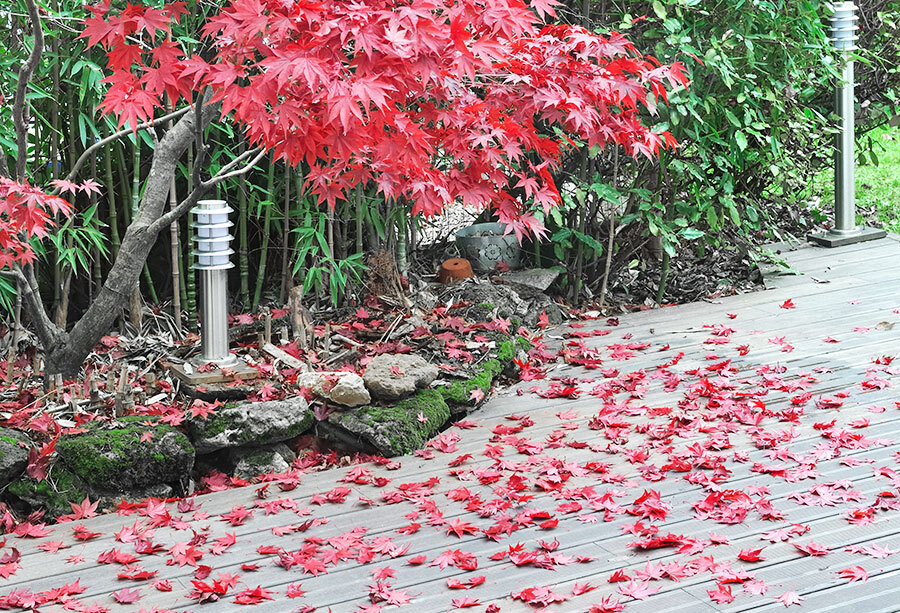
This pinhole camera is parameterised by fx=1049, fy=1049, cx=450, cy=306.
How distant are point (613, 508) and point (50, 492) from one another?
Answer: 4.53 feet

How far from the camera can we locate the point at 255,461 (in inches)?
113

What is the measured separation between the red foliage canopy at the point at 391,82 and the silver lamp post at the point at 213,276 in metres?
0.35

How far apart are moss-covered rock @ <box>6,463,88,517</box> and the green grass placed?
4.21 meters

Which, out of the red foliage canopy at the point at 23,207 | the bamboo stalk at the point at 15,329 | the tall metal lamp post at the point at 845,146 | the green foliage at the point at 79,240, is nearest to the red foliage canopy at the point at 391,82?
the red foliage canopy at the point at 23,207

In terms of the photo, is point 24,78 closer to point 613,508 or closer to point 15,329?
point 15,329

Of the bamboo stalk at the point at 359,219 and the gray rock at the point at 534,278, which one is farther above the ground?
the bamboo stalk at the point at 359,219

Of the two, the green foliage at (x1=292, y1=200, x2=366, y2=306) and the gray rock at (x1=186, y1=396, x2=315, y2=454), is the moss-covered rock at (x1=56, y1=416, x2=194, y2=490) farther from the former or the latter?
the green foliage at (x1=292, y1=200, x2=366, y2=306)

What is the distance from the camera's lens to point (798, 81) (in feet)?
15.3

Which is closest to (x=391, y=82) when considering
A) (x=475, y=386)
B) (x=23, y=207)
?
(x=23, y=207)

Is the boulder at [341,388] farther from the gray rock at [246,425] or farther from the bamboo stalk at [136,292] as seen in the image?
the bamboo stalk at [136,292]

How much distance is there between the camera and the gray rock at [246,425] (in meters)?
2.82

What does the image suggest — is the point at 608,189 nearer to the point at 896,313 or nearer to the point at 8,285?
the point at 896,313

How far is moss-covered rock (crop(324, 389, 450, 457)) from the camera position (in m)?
2.90

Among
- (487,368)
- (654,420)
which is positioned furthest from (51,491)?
(654,420)
